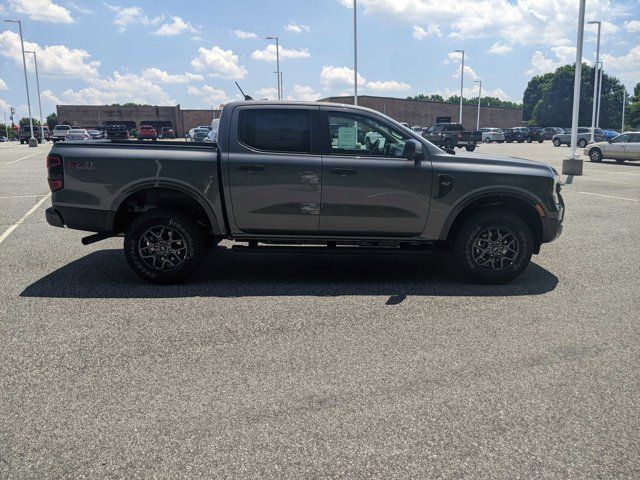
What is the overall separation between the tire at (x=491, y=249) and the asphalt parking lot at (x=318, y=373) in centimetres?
19

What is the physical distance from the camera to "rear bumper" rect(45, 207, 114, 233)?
19.2ft

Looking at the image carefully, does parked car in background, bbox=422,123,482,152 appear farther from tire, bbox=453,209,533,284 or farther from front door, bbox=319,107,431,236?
front door, bbox=319,107,431,236

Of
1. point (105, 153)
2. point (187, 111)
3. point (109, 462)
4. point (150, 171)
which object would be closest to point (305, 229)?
point (150, 171)

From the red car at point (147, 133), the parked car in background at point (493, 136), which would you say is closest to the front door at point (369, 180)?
the red car at point (147, 133)

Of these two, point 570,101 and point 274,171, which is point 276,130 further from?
point 570,101

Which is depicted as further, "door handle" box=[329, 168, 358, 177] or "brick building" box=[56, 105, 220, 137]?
"brick building" box=[56, 105, 220, 137]

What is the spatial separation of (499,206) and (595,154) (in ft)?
77.5

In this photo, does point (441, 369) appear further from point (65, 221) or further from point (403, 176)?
point (65, 221)

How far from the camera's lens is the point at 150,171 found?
5.73m

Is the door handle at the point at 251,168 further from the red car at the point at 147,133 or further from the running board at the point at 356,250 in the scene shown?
the red car at the point at 147,133

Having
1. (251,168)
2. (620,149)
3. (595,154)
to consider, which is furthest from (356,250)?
(595,154)

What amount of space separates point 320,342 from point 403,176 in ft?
7.34

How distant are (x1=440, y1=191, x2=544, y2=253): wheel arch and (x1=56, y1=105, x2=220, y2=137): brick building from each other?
88.0 m

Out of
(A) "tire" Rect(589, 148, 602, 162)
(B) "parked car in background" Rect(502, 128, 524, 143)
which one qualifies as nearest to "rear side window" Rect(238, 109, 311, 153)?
(A) "tire" Rect(589, 148, 602, 162)
